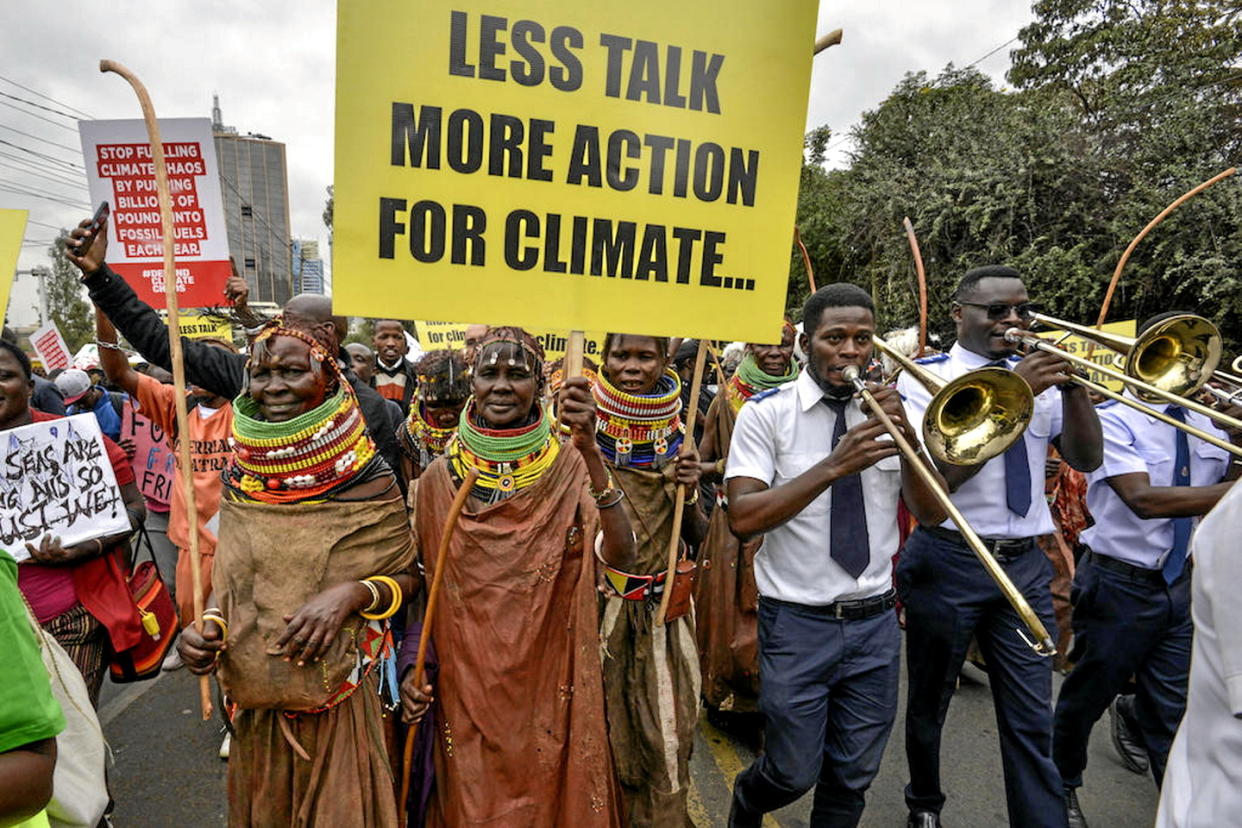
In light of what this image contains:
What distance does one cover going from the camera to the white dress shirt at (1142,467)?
3.04 metres

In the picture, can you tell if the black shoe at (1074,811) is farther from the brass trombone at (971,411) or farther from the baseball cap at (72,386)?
the baseball cap at (72,386)

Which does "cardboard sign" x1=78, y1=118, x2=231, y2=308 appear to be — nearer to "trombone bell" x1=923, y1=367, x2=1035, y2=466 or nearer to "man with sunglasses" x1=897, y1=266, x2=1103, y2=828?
"trombone bell" x1=923, y1=367, x2=1035, y2=466

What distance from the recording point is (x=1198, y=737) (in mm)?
1423

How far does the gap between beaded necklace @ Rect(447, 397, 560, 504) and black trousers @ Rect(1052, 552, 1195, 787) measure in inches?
99.5

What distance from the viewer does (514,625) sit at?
Answer: 2.48 m

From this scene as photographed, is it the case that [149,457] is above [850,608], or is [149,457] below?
below

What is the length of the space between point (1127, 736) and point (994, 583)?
6.21 feet

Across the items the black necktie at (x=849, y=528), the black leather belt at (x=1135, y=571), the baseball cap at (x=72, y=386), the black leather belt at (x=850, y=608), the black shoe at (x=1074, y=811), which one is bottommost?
the black shoe at (x=1074, y=811)

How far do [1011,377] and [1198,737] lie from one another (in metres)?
1.14

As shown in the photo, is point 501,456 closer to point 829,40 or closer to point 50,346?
point 829,40

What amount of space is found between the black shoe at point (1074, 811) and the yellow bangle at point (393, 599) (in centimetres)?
305

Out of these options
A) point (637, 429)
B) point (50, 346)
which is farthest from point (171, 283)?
point (50, 346)

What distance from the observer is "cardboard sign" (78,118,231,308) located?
291 cm

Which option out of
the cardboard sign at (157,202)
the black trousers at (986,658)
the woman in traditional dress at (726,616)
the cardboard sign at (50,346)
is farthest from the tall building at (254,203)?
the black trousers at (986,658)
